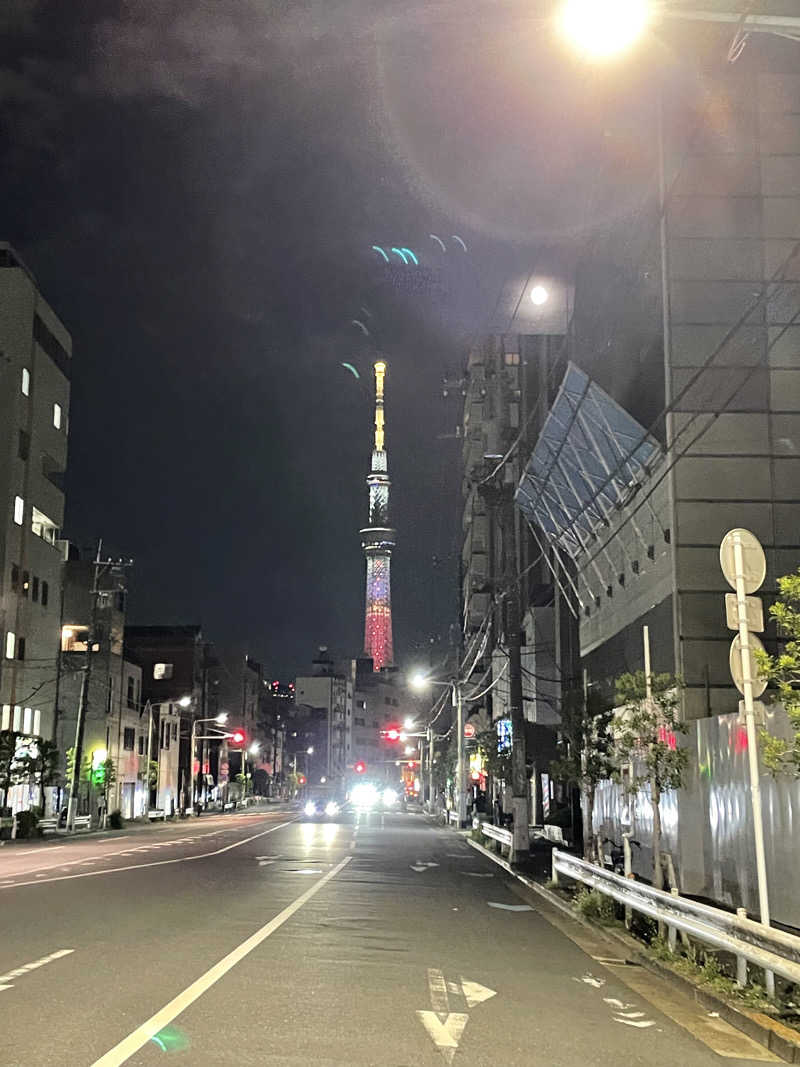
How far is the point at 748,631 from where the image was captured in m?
11.0

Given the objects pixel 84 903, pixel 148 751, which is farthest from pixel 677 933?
pixel 148 751

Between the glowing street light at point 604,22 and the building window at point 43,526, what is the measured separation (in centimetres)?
5342

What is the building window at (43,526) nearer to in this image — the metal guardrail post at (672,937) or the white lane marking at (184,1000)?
the white lane marking at (184,1000)

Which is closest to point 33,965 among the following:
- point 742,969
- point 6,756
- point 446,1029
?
point 446,1029

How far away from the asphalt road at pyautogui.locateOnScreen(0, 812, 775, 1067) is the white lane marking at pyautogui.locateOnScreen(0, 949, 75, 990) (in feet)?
0.10

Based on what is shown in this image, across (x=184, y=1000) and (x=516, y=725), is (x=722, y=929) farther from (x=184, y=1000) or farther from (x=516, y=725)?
(x=516, y=725)

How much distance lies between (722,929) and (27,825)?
39.5 m

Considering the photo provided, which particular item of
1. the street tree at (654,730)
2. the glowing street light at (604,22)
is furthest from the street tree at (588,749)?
the glowing street light at (604,22)

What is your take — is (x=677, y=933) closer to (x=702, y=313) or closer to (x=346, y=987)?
(x=346, y=987)

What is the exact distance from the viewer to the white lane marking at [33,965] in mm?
10260

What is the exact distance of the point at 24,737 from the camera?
1948 inches

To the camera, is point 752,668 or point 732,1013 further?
point 752,668

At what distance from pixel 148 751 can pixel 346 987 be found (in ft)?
225

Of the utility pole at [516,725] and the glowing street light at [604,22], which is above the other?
the glowing street light at [604,22]
